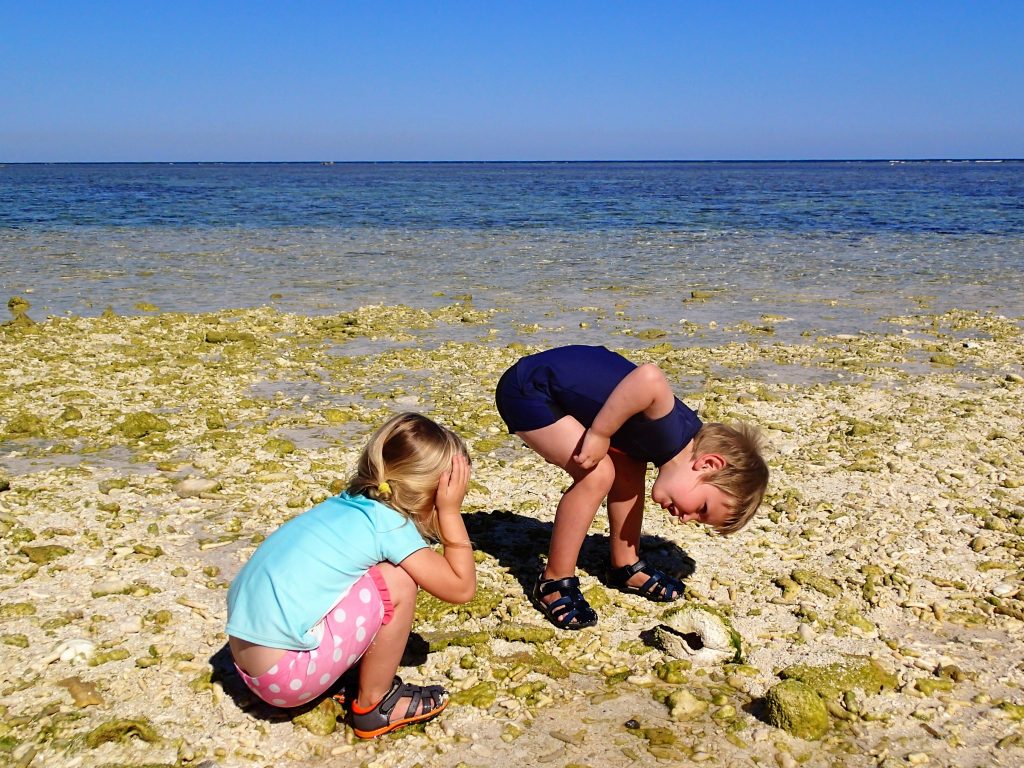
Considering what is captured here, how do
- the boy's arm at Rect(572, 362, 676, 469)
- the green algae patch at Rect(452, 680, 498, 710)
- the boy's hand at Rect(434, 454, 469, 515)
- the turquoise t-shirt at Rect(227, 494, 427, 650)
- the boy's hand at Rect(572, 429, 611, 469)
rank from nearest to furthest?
the turquoise t-shirt at Rect(227, 494, 427, 650)
the boy's hand at Rect(434, 454, 469, 515)
the green algae patch at Rect(452, 680, 498, 710)
the boy's arm at Rect(572, 362, 676, 469)
the boy's hand at Rect(572, 429, 611, 469)

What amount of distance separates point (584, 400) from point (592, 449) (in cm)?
19

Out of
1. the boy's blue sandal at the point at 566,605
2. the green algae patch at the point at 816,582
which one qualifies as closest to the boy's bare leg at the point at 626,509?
the boy's blue sandal at the point at 566,605

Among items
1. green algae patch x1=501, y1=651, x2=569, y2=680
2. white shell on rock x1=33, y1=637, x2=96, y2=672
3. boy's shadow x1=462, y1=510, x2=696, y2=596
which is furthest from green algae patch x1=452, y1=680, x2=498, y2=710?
white shell on rock x1=33, y1=637, x2=96, y2=672

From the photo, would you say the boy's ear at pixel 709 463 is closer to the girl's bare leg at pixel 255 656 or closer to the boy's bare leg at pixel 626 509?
the boy's bare leg at pixel 626 509

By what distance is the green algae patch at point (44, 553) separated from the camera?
149 inches

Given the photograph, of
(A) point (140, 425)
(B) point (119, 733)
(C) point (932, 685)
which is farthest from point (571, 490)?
(A) point (140, 425)

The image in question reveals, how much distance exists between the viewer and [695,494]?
326 cm

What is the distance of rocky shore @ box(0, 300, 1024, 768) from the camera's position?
276 centimetres

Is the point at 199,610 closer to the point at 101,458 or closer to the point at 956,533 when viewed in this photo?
the point at 101,458

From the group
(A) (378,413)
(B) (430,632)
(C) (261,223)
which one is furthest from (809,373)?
(C) (261,223)

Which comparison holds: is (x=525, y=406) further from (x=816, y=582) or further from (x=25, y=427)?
(x=25, y=427)

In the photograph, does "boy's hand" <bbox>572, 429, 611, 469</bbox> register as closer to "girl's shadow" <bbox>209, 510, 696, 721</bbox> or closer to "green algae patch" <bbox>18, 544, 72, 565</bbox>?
"girl's shadow" <bbox>209, 510, 696, 721</bbox>

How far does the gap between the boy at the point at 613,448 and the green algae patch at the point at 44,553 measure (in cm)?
195

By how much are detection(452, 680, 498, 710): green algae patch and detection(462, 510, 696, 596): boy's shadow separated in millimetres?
766
